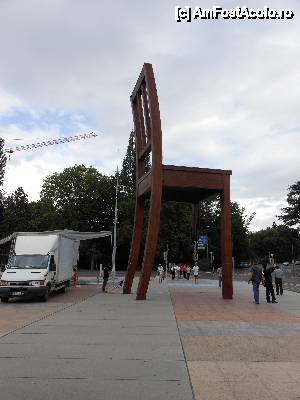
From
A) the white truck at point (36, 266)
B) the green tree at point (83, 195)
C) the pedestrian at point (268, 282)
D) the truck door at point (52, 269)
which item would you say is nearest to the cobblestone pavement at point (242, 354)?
the pedestrian at point (268, 282)

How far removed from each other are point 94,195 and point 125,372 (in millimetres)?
66751

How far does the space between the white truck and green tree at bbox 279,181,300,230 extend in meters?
83.5

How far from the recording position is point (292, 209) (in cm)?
10238

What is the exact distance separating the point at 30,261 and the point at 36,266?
0.59m

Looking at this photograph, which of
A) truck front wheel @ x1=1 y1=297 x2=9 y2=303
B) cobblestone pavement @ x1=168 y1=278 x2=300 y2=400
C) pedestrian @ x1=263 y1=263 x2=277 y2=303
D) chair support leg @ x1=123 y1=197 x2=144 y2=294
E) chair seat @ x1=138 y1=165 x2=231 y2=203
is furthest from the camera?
chair support leg @ x1=123 y1=197 x2=144 y2=294

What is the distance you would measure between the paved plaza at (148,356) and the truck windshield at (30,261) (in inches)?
250

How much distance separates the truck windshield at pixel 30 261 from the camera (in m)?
20.2

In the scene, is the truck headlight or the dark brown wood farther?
the dark brown wood

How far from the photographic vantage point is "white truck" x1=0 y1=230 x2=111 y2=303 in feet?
60.9

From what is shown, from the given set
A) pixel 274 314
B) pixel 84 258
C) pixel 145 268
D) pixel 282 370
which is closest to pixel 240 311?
pixel 274 314

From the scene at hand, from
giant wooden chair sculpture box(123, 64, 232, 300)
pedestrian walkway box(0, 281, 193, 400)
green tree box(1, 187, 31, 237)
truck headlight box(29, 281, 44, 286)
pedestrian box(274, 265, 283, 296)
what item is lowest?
pedestrian walkway box(0, 281, 193, 400)

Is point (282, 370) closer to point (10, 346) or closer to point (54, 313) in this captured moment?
point (10, 346)

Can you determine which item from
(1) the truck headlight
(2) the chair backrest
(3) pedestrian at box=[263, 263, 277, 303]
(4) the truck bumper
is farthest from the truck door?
(3) pedestrian at box=[263, 263, 277, 303]

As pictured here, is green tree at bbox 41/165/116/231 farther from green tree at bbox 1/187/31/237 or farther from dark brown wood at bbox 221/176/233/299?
dark brown wood at bbox 221/176/233/299
